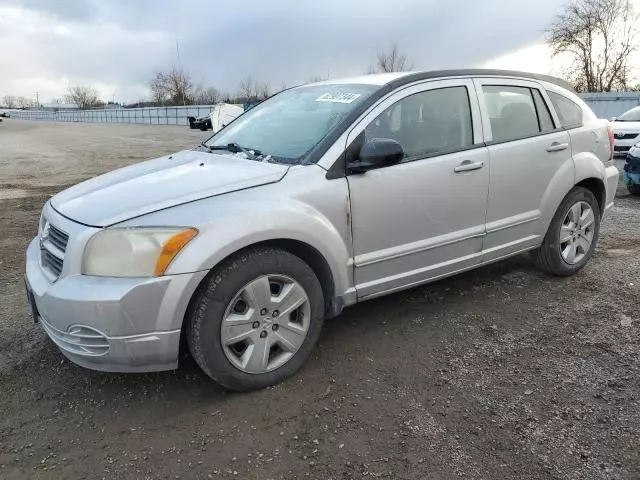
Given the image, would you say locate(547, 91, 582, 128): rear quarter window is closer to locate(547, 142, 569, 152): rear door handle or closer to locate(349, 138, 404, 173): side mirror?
locate(547, 142, 569, 152): rear door handle

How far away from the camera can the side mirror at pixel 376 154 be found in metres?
3.05

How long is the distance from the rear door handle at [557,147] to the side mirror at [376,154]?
1.65 m

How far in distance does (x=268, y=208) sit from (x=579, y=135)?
2.98 metres

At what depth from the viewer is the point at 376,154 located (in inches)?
120

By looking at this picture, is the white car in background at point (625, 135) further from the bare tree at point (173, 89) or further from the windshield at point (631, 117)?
the bare tree at point (173, 89)

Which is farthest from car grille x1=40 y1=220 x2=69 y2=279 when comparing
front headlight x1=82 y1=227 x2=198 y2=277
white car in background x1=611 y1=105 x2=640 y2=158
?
white car in background x1=611 y1=105 x2=640 y2=158

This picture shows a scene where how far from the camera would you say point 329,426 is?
2605mm

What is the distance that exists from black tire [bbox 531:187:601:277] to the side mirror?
6.30 feet

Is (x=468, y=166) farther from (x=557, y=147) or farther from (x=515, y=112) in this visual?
(x=557, y=147)

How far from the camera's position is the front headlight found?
2529 millimetres

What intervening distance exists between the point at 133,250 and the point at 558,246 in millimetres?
3420

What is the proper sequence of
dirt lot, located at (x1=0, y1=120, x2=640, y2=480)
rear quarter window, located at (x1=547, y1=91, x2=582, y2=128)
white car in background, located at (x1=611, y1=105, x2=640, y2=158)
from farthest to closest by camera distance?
white car in background, located at (x1=611, y1=105, x2=640, y2=158), rear quarter window, located at (x1=547, y1=91, x2=582, y2=128), dirt lot, located at (x1=0, y1=120, x2=640, y2=480)

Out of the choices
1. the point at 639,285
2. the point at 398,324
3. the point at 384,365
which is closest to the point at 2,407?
the point at 384,365

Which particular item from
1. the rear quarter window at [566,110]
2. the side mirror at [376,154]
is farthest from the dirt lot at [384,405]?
the rear quarter window at [566,110]
